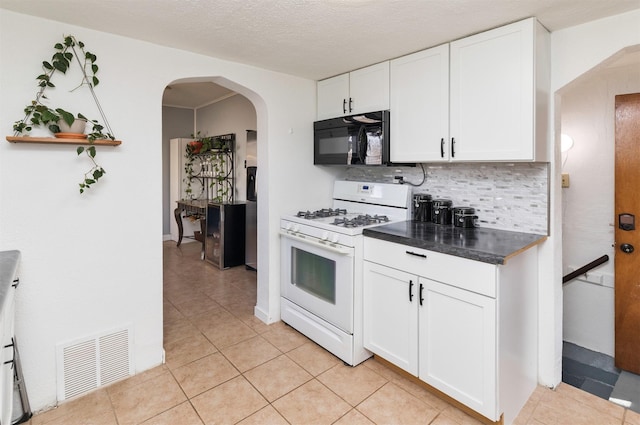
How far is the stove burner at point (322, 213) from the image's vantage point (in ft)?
9.74

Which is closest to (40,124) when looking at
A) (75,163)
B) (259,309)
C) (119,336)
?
(75,163)

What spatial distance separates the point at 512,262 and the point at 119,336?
2.40 meters

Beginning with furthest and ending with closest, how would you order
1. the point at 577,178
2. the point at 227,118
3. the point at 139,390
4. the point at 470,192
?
the point at 227,118, the point at 577,178, the point at 470,192, the point at 139,390

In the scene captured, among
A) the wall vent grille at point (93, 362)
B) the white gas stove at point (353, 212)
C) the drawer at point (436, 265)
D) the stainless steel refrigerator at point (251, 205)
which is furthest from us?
the stainless steel refrigerator at point (251, 205)

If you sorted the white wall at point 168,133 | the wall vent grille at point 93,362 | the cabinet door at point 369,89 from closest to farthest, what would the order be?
the wall vent grille at point 93,362, the cabinet door at point 369,89, the white wall at point 168,133

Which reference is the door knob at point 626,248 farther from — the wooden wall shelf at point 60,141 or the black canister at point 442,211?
the wooden wall shelf at point 60,141

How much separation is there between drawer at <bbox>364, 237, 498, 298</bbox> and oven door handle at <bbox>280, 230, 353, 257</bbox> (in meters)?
0.13

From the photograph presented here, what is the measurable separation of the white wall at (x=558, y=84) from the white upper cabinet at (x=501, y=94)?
0.10 metres

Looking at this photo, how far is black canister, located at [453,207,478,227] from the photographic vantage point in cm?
247

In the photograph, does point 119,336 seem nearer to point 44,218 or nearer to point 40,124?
point 44,218

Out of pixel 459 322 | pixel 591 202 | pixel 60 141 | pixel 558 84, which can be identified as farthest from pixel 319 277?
pixel 591 202

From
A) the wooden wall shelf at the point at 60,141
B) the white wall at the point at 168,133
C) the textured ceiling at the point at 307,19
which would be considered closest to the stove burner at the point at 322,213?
the textured ceiling at the point at 307,19

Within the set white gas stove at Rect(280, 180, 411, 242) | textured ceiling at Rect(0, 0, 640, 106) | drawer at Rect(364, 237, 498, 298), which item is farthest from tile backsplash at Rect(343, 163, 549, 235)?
textured ceiling at Rect(0, 0, 640, 106)

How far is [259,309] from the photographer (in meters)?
3.17
